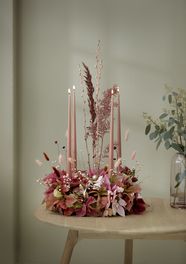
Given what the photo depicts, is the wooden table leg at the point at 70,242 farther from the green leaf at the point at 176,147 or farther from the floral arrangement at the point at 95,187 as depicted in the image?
the green leaf at the point at 176,147

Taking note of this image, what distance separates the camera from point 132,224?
1.71 m

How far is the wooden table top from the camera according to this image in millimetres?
1637

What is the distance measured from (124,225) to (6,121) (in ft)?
3.86

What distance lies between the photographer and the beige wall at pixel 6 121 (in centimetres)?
258

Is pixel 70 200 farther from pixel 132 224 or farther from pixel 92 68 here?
pixel 92 68

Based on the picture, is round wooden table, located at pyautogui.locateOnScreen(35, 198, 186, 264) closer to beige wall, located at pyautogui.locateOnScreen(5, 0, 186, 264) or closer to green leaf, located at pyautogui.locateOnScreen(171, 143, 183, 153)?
green leaf, located at pyautogui.locateOnScreen(171, 143, 183, 153)

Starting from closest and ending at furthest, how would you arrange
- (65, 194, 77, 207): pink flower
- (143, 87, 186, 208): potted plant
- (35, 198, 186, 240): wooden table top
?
(35, 198, 186, 240): wooden table top, (65, 194, 77, 207): pink flower, (143, 87, 186, 208): potted plant

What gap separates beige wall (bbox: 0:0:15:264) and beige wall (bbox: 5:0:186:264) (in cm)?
12

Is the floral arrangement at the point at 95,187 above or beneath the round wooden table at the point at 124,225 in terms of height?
above

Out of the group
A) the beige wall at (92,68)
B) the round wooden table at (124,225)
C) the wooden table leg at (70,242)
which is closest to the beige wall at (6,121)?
the beige wall at (92,68)

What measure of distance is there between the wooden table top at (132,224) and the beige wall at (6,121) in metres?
0.69

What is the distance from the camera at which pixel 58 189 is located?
6.04 feet

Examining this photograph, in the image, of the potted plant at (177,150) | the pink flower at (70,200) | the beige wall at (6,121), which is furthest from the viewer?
the beige wall at (6,121)

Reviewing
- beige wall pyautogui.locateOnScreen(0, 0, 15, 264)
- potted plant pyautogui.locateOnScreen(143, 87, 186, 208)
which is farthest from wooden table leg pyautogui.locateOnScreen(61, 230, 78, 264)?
beige wall pyautogui.locateOnScreen(0, 0, 15, 264)
